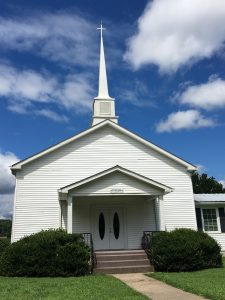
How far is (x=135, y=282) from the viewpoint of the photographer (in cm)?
1244

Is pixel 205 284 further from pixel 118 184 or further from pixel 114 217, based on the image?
pixel 114 217

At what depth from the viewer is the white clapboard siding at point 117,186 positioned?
17.8 m

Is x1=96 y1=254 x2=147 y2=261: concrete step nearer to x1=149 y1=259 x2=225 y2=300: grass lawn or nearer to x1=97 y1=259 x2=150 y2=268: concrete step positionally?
x1=97 y1=259 x2=150 y2=268: concrete step

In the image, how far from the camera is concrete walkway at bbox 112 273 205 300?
933 cm

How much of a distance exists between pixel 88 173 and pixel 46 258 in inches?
275

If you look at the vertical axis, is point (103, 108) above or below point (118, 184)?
above

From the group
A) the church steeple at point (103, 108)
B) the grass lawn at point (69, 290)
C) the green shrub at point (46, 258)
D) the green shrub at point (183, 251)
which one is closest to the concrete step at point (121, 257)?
the green shrub at point (183, 251)

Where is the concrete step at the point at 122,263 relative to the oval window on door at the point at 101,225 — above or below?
below

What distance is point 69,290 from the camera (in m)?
10.5

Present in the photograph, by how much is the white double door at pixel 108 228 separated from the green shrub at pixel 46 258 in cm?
490

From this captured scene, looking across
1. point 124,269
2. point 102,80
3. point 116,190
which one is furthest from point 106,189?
point 102,80

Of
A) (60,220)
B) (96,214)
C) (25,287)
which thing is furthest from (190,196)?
(25,287)

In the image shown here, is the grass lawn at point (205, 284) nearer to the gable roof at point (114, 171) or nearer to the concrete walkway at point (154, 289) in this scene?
the concrete walkway at point (154, 289)

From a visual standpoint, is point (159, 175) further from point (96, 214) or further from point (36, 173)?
point (36, 173)
